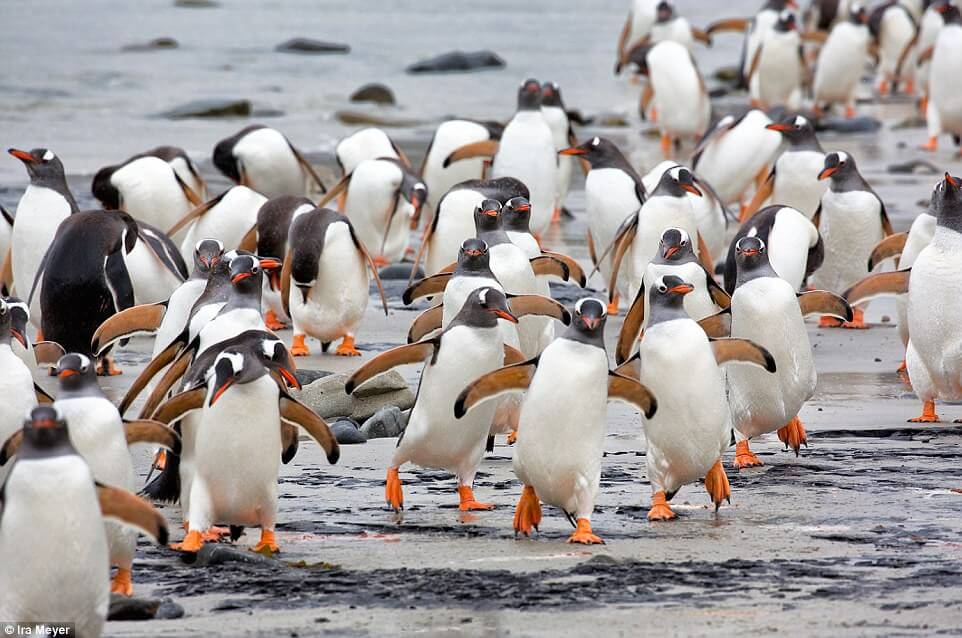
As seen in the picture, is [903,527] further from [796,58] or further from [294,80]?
[294,80]

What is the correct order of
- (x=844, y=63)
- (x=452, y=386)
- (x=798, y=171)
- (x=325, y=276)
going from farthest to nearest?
(x=844, y=63) < (x=798, y=171) < (x=325, y=276) < (x=452, y=386)

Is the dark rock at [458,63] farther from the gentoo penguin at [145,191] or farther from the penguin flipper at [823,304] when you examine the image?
the penguin flipper at [823,304]

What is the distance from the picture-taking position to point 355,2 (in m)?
37.1

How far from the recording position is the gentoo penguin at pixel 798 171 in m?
10.9

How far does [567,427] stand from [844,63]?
15.2 m

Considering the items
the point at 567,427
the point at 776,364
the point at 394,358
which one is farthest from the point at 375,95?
the point at 567,427

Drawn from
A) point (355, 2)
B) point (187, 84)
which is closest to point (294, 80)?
point (187, 84)

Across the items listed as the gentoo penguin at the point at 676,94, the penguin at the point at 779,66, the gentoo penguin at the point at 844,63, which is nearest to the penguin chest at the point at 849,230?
the gentoo penguin at the point at 676,94

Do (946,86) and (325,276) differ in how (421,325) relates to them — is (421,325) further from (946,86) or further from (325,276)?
(946,86)

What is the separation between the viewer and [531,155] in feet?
37.6

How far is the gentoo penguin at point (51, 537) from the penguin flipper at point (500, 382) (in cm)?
166

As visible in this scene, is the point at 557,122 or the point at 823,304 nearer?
the point at 823,304

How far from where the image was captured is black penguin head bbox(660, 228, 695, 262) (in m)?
6.98

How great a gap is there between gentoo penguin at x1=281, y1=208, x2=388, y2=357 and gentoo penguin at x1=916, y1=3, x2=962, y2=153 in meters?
9.17
